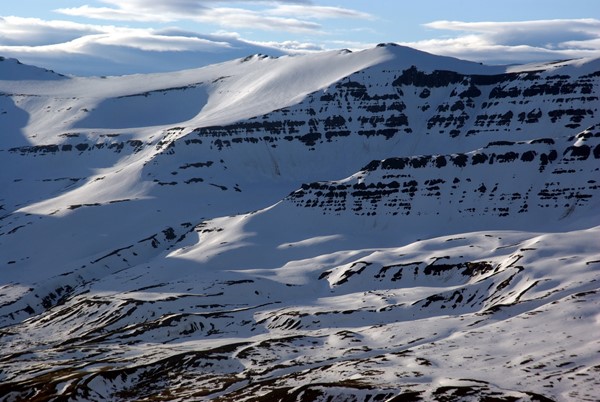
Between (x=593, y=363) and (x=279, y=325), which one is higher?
(x=593, y=363)

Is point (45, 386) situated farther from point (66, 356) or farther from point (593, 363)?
point (593, 363)

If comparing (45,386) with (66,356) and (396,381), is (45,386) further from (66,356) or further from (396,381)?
(396,381)

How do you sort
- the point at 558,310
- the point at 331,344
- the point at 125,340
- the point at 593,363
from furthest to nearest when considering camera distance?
the point at 125,340 → the point at 331,344 → the point at 558,310 → the point at 593,363

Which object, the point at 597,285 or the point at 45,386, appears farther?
the point at 597,285

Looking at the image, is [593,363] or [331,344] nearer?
[593,363]

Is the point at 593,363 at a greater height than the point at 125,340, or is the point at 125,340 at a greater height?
the point at 593,363

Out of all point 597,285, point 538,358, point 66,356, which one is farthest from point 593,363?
point 66,356

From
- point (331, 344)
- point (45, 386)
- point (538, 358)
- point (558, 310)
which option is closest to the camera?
point (538, 358)

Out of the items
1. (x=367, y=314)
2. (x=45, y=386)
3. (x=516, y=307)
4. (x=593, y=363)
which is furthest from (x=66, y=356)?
(x=593, y=363)

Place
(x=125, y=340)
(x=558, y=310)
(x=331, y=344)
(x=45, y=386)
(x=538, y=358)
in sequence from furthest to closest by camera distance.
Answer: (x=125, y=340) → (x=331, y=344) → (x=558, y=310) → (x=45, y=386) → (x=538, y=358)
